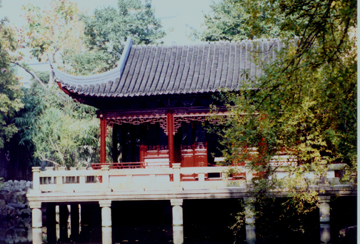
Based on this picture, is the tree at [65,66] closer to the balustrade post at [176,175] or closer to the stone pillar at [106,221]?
the stone pillar at [106,221]

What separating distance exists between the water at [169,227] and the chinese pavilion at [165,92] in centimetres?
135

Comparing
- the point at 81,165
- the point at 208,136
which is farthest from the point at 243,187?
the point at 81,165

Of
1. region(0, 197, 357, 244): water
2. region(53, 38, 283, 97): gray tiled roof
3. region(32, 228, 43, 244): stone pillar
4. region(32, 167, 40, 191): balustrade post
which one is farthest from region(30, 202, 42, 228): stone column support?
region(53, 38, 283, 97): gray tiled roof

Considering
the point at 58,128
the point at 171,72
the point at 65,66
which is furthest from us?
the point at 65,66

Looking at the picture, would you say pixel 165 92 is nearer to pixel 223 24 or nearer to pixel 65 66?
pixel 223 24

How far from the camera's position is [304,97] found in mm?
8180

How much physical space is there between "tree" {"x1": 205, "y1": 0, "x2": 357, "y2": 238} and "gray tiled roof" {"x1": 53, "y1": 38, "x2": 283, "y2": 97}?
437cm

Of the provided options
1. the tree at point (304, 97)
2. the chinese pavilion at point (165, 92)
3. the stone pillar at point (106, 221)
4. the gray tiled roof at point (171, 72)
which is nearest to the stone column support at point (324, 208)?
the tree at point (304, 97)

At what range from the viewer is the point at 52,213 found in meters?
15.6

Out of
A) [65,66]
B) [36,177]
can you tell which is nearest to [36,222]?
[36,177]

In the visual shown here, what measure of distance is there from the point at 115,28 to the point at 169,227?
12.1 metres

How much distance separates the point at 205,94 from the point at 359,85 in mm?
8628

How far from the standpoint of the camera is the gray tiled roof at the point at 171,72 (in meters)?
13.5

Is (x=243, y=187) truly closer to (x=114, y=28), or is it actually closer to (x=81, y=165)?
(x=81, y=165)
